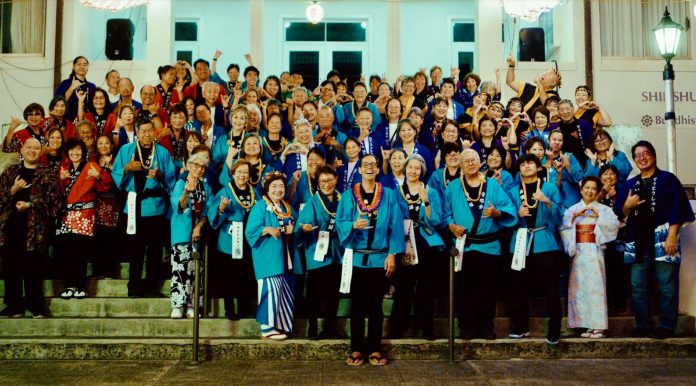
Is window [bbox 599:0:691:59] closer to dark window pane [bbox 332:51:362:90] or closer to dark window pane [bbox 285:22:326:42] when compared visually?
dark window pane [bbox 332:51:362:90]

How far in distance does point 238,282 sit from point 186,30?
38.5 ft

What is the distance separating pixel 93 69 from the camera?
13234mm

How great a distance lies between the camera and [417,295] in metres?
6.86

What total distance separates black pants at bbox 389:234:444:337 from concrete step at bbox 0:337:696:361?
235 mm

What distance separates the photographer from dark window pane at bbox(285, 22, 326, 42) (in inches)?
650

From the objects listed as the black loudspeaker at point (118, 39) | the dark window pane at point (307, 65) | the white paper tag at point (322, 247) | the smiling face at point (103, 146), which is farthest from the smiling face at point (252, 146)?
the dark window pane at point (307, 65)

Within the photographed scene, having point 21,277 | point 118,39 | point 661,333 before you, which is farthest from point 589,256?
point 118,39

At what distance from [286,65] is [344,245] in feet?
35.8

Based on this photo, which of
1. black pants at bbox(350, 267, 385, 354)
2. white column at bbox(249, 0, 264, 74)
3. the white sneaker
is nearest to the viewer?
black pants at bbox(350, 267, 385, 354)

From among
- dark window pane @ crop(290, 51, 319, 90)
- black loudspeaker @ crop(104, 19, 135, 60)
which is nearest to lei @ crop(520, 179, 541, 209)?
black loudspeaker @ crop(104, 19, 135, 60)

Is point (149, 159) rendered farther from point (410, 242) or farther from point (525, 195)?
point (525, 195)

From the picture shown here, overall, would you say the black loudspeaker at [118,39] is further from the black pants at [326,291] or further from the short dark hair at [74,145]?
the black pants at [326,291]

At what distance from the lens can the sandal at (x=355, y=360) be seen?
20.4 feet

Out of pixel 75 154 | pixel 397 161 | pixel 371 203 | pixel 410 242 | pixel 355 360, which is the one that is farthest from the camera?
pixel 75 154
